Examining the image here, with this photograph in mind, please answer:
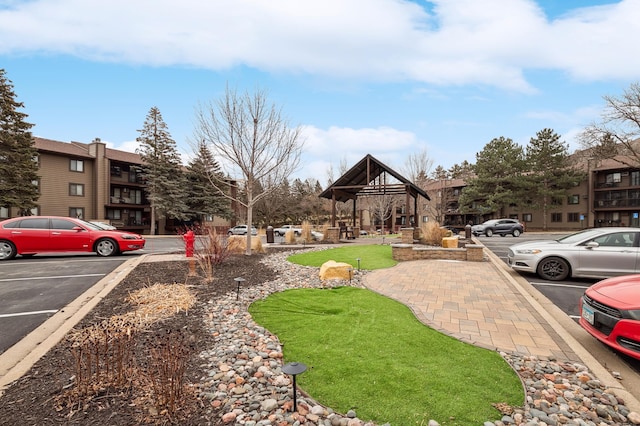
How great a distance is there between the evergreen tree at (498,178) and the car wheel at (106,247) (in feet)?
129

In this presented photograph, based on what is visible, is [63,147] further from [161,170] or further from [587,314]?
[587,314]

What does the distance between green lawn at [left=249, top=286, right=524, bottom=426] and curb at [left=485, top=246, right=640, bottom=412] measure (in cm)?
89

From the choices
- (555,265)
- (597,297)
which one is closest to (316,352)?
(597,297)

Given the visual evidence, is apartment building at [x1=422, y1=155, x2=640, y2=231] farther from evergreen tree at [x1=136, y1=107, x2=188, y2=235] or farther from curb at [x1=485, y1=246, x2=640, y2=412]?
curb at [x1=485, y1=246, x2=640, y2=412]

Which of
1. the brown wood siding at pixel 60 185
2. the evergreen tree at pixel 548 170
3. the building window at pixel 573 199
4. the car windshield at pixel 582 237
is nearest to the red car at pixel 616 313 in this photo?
the car windshield at pixel 582 237

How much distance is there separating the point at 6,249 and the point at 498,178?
44.0 metres

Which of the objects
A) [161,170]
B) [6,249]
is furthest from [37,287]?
[161,170]

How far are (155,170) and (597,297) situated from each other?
115ft

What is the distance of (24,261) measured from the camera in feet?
30.6

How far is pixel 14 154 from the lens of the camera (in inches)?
912

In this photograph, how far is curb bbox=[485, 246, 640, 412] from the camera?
9.37ft

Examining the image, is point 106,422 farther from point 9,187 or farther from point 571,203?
point 571,203

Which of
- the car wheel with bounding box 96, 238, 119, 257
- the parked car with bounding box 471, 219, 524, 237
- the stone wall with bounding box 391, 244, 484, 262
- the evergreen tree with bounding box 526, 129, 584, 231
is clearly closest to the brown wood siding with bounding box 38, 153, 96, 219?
the car wheel with bounding box 96, 238, 119, 257

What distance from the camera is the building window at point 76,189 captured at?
96.7 feet
